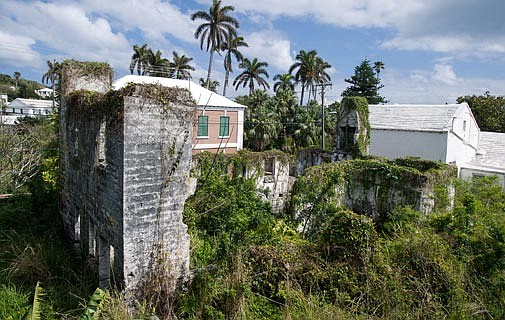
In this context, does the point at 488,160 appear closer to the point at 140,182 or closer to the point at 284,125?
the point at 284,125

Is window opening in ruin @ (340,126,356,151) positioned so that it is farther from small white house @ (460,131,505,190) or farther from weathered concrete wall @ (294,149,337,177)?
small white house @ (460,131,505,190)

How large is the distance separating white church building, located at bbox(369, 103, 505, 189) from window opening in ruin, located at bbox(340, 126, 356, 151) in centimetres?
559

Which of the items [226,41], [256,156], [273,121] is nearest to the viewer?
[256,156]

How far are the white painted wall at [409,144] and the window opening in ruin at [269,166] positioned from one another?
400 inches

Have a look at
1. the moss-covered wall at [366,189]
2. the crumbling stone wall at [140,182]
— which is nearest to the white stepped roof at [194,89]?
the moss-covered wall at [366,189]

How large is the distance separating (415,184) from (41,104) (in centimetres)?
6681

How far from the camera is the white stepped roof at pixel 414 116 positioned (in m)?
19.9

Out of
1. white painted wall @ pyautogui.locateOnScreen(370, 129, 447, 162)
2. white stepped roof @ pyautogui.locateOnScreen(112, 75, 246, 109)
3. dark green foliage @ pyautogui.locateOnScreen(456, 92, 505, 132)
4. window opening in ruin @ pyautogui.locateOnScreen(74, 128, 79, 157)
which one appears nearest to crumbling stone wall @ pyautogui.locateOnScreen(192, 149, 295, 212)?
window opening in ruin @ pyautogui.locateOnScreen(74, 128, 79, 157)

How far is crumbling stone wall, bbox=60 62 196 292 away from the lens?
5.60 meters

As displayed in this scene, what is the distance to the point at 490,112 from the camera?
30.0 meters

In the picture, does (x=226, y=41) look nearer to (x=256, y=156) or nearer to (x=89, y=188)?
(x=256, y=156)

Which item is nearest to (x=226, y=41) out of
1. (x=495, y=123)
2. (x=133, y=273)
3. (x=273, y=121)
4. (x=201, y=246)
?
(x=273, y=121)

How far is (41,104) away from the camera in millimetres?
60531

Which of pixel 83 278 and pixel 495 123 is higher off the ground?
pixel 495 123
